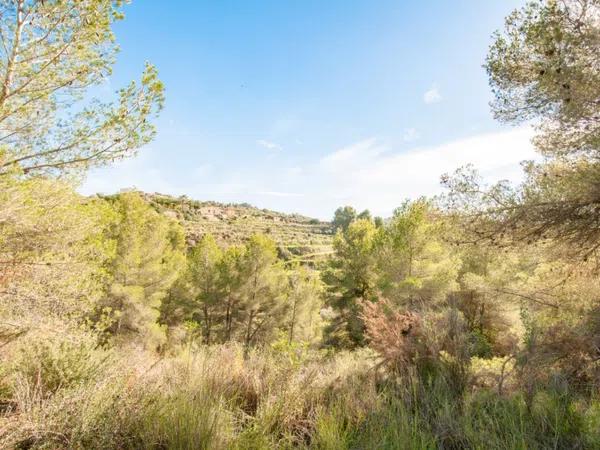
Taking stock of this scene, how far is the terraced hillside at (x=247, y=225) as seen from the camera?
58.7 meters

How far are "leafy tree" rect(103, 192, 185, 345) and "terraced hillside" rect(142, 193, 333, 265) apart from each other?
1154 inches

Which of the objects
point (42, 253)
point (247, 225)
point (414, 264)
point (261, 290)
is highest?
point (247, 225)

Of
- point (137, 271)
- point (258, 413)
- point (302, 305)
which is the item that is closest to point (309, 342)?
point (258, 413)

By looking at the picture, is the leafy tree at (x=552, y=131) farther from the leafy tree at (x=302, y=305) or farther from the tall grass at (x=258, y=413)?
the leafy tree at (x=302, y=305)

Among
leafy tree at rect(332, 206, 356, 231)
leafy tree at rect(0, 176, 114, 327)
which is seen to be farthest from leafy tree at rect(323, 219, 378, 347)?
leafy tree at rect(332, 206, 356, 231)

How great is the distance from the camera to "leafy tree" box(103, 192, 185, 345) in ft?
48.8

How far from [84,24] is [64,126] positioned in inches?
56.5

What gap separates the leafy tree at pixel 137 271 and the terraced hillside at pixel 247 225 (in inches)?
1154

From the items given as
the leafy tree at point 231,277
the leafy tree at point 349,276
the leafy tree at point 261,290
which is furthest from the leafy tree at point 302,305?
the leafy tree at point 231,277

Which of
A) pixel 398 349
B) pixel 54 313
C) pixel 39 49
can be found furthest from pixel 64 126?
pixel 398 349

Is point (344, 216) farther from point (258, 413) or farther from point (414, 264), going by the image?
point (258, 413)

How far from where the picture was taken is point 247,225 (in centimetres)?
8088

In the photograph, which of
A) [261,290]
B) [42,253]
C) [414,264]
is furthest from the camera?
[261,290]

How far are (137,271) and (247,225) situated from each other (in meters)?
65.6
